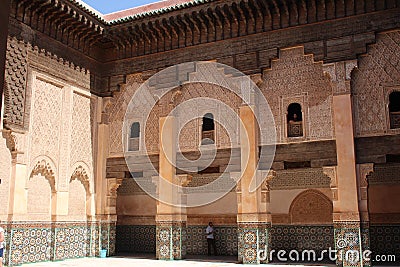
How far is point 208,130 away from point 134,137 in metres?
1.98

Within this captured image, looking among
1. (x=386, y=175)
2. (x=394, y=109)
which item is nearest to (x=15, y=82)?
(x=394, y=109)

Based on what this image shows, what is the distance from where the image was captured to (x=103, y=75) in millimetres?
11234

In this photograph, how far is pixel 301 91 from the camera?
30.0ft

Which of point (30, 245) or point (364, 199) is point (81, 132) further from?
point (364, 199)

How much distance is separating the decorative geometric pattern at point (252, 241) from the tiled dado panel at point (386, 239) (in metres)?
2.51

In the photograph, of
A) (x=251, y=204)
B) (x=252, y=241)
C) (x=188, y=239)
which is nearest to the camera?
(x=252, y=241)

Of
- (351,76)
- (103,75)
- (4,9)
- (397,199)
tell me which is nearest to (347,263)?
(397,199)

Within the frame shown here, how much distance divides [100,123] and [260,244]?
4981 mm

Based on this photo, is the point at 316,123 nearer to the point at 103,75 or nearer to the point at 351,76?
the point at 351,76

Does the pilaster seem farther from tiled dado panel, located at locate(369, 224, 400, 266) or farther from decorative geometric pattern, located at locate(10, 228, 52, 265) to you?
tiled dado panel, located at locate(369, 224, 400, 266)

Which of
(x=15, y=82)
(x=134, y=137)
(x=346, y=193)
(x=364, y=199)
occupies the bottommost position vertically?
(x=364, y=199)

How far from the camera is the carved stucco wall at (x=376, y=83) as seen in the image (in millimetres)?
8445
